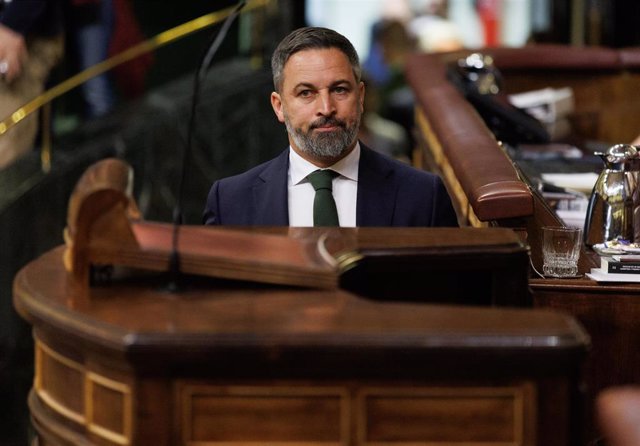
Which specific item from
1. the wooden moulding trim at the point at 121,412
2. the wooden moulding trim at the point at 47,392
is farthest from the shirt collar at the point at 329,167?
the wooden moulding trim at the point at 121,412

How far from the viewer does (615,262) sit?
3787 millimetres

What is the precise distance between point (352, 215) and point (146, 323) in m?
1.25

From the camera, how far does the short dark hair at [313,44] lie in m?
3.63

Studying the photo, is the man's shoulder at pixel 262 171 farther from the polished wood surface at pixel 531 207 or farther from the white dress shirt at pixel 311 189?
the polished wood surface at pixel 531 207

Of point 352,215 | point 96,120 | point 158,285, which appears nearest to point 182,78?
point 96,120

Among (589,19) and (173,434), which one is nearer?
(173,434)

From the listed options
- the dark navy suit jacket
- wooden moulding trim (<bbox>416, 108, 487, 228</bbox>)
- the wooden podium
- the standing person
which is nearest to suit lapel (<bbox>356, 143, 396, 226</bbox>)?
the dark navy suit jacket

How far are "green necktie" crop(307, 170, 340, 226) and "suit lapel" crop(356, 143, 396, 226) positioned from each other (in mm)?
80

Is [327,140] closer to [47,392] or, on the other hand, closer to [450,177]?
[47,392]

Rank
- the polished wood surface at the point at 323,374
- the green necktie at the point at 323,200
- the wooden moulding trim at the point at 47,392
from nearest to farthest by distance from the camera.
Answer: the polished wood surface at the point at 323,374, the wooden moulding trim at the point at 47,392, the green necktie at the point at 323,200

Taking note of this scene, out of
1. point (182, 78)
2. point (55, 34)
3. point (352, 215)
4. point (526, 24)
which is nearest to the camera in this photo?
point (352, 215)

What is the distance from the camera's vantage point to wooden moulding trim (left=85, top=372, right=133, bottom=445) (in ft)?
7.84

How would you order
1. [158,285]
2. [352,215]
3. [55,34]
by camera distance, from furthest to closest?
[55,34] → [352,215] → [158,285]

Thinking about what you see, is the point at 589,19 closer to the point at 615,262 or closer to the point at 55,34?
the point at 55,34
